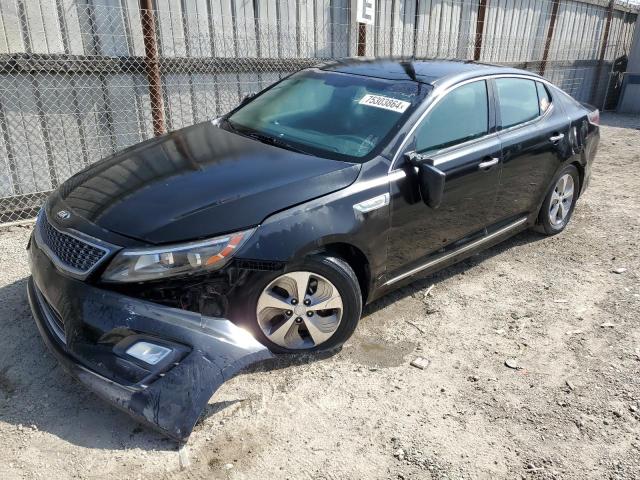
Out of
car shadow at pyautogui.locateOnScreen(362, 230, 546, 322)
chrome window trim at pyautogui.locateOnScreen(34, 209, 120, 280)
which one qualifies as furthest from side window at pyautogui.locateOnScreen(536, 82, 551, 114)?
chrome window trim at pyautogui.locateOnScreen(34, 209, 120, 280)

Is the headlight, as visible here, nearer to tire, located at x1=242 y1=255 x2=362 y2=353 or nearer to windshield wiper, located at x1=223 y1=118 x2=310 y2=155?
tire, located at x1=242 y1=255 x2=362 y2=353

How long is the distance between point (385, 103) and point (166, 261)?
6.00 ft

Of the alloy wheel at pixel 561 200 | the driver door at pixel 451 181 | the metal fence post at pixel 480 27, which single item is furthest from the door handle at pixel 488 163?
the metal fence post at pixel 480 27

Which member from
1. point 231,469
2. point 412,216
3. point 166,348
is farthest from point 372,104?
point 231,469

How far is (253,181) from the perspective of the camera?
9.43 feet

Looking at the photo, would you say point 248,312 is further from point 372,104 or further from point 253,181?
point 372,104

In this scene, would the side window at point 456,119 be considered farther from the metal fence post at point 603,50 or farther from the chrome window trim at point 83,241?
the metal fence post at point 603,50

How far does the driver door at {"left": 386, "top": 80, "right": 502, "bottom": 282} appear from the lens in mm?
3279

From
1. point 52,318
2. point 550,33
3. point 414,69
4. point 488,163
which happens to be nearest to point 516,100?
point 488,163

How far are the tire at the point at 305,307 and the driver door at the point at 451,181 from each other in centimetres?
43

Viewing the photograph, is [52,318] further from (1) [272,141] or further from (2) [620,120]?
(2) [620,120]

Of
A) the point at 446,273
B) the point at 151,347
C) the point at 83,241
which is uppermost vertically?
the point at 83,241

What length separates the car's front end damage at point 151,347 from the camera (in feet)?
7.78

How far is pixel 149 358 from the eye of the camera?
2.41 metres
